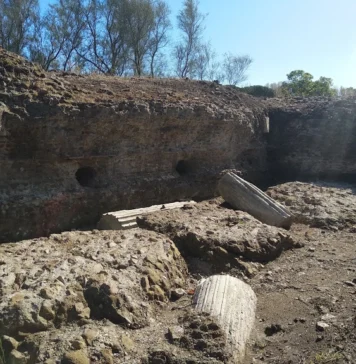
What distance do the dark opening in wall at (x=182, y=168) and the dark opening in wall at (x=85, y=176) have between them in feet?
8.02

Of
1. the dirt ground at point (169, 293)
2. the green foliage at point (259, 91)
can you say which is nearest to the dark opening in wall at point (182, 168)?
the dirt ground at point (169, 293)

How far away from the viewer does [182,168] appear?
10.8m

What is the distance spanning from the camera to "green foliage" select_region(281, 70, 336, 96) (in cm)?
2611

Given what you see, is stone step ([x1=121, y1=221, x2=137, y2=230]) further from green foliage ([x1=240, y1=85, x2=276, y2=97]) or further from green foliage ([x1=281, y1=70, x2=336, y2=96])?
green foliage ([x1=281, y1=70, x2=336, y2=96])

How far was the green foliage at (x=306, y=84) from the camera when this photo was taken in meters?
26.1

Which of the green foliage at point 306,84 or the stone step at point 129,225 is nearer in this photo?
the stone step at point 129,225

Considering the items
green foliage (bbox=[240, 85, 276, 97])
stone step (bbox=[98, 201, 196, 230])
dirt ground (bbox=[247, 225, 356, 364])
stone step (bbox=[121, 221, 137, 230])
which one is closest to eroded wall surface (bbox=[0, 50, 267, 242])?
stone step (bbox=[98, 201, 196, 230])

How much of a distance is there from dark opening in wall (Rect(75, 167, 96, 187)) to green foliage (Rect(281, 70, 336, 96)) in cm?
1920

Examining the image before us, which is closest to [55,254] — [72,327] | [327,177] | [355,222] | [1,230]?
[72,327]

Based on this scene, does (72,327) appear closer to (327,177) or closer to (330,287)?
(330,287)

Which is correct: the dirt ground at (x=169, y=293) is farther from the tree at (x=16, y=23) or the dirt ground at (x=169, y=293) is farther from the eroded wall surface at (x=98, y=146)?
the tree at (x=16, y=23)

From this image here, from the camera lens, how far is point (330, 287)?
5488 millimetres

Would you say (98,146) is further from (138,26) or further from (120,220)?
(138,26)

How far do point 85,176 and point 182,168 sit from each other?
2.68m
